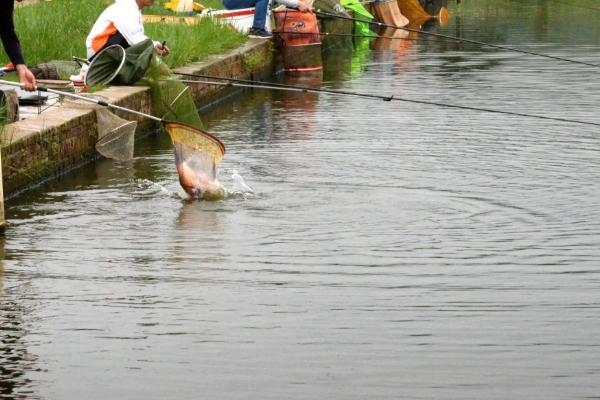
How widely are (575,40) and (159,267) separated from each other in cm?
1706

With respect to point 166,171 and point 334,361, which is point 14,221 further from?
point 334,361

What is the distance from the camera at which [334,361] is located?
277 inches

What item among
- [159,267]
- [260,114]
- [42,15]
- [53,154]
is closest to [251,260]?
[159,267]

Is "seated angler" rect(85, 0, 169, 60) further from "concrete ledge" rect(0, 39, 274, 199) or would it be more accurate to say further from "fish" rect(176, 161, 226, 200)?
"fish" rect(176, 161, 226, 200)

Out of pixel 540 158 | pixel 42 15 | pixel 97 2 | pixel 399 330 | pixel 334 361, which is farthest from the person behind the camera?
pixel 97 2

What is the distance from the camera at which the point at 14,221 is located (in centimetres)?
1021

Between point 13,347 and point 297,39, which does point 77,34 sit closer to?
point 297,39

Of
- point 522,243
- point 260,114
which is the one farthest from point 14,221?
point 260,114

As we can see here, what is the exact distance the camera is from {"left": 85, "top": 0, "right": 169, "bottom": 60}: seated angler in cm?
1360

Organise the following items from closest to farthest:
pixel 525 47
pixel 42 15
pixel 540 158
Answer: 1. pixel 540 158
2. pixel 42 15
3. pixel 525 47

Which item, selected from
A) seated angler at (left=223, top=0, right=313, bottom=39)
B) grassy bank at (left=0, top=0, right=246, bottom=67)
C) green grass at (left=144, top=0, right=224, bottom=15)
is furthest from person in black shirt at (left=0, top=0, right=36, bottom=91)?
green grass at (left=144, top=0, right=224, bottom=15)

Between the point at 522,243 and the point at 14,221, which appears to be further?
the point at 14,221

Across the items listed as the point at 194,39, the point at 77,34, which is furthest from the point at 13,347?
the point at 194,39

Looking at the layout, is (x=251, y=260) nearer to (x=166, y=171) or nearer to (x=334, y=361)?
(x=334, y=361)
